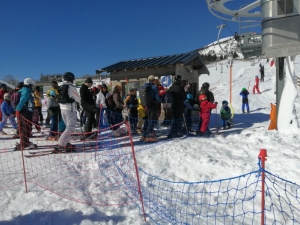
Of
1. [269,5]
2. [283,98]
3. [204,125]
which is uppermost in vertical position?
[269,5]

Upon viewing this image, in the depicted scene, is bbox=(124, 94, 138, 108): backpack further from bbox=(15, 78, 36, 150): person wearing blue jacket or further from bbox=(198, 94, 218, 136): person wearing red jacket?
bbox=(15, 78, 36, 150): person wearing blue jacket

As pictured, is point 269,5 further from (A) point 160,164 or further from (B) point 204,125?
(A) point 160,164

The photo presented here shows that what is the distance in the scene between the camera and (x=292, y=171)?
15.0ft

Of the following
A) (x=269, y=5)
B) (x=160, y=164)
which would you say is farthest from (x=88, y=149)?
(x=269, y=5)

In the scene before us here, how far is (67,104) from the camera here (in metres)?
5.51

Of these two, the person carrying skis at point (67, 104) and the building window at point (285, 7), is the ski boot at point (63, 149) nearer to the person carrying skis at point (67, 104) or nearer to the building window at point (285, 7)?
the person carrying skis at point (67, 104)

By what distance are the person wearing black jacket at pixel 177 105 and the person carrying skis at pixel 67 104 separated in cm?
297

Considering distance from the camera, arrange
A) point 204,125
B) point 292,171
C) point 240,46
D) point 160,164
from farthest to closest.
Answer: point 240,46 < point 204,125 < point 160,164 < point 292,171

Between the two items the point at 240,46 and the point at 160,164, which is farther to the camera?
the point at 240,46

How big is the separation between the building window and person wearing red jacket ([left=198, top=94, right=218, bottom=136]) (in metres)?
3.07

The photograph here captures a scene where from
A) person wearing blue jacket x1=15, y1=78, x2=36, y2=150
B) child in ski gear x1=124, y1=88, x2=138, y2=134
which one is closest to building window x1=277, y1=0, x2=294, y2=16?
child in ski gear x1=124, y1=88, x2=138, y2=134

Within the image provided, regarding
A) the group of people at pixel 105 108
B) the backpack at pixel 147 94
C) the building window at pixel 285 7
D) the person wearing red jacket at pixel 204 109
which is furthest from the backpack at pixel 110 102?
the building window at pixel 285 7

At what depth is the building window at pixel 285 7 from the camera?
652 cm

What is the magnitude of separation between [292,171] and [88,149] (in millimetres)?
4492
